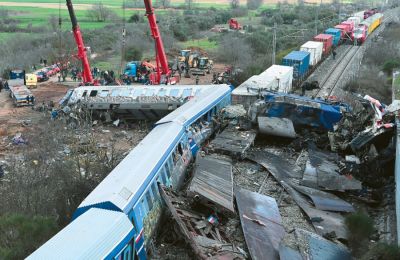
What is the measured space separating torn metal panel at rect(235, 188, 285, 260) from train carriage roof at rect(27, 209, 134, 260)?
11.6 feet

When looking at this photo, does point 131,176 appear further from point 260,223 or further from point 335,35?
point 335,35

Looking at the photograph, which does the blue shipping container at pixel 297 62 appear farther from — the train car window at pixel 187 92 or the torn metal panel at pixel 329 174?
the torn metal panel at pixel 329 174

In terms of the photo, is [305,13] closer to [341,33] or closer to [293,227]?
[341,33]

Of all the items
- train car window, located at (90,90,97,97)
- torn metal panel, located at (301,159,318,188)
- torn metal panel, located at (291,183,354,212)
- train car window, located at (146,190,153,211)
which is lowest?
torn metal panel, located at (291,183,354,212)

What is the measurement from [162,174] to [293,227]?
166 inches

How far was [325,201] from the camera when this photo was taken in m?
14.8

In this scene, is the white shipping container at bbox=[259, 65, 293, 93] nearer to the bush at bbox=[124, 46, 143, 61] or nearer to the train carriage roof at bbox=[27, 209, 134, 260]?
the train carriage roof at bbox=[27, 209, 134, 260]

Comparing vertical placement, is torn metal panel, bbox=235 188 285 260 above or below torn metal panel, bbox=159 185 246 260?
below

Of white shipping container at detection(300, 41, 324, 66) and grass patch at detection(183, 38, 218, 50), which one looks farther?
grass patch at detection(183, 38, 218, 50)

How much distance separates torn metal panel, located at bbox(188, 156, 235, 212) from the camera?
483 inches

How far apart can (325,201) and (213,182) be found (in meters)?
4.03

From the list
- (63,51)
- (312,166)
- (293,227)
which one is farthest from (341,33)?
(293,227)

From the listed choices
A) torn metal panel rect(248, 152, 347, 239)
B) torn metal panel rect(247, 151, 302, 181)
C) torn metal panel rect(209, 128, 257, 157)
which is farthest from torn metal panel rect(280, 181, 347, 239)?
torn metal panel rect(209, 128, 257, 157)

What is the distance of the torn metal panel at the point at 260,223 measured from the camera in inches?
442
